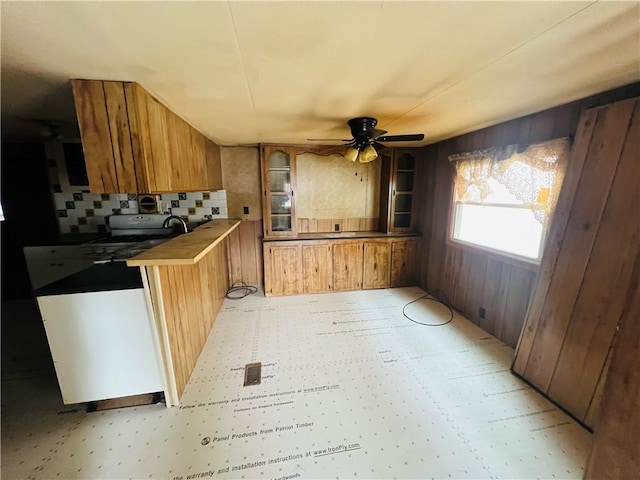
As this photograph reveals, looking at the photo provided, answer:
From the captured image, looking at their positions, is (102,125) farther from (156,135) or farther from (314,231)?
(314,231)

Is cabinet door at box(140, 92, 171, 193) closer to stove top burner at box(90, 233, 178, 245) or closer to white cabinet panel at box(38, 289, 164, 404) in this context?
white cabinet panel at box(38, 289, 164, 404)

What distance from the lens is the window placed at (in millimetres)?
1987

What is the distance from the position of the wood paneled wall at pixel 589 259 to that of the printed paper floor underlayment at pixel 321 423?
30 centimetres

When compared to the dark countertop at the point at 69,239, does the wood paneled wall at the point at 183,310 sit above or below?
below

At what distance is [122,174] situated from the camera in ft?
4.91

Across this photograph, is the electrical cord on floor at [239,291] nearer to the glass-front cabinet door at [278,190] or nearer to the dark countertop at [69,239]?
the glass-front cabinet door at [278,190]

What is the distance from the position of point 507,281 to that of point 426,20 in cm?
246

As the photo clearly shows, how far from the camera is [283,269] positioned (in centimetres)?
358

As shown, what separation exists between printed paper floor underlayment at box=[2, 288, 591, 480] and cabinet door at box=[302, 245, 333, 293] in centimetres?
123

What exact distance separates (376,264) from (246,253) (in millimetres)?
2041

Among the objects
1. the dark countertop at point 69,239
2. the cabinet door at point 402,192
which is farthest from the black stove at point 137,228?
the cabinet door at point 402,192

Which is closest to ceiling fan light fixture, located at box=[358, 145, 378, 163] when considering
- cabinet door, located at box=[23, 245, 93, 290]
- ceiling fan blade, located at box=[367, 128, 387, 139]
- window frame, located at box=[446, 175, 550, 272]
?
ceiling fan blade, located at box=[367, 128, 387, 139]

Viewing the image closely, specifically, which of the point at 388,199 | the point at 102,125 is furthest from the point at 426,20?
the point at 388,199

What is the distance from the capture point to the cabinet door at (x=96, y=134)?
1.37m
